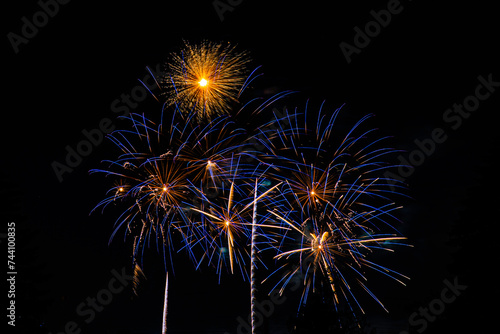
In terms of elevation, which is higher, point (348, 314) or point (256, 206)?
point (256, 206)

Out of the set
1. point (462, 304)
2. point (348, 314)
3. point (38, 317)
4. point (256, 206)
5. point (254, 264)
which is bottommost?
point (462, 304)

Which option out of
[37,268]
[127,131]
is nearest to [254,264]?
[127,131]

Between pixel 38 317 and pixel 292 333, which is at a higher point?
pixel 38 317

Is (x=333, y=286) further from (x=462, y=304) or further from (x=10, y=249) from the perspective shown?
(x=10, y=249)

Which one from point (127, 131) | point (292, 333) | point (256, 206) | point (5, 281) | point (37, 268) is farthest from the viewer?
point (37, 268)

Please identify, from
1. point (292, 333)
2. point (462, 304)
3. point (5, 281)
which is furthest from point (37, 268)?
point (462, 304)

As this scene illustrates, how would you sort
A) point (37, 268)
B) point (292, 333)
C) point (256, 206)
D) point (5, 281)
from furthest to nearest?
point (37, 268)
point (5, 281)
point (256, 206)
point (292, 333)

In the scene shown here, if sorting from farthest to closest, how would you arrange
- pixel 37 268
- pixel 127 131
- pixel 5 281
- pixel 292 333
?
pixel 37 268 → pixel 5 281 → pixel 127 131 → pixel 292 333

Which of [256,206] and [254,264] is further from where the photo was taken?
[256,206]

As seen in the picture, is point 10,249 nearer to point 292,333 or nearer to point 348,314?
point 292,333
